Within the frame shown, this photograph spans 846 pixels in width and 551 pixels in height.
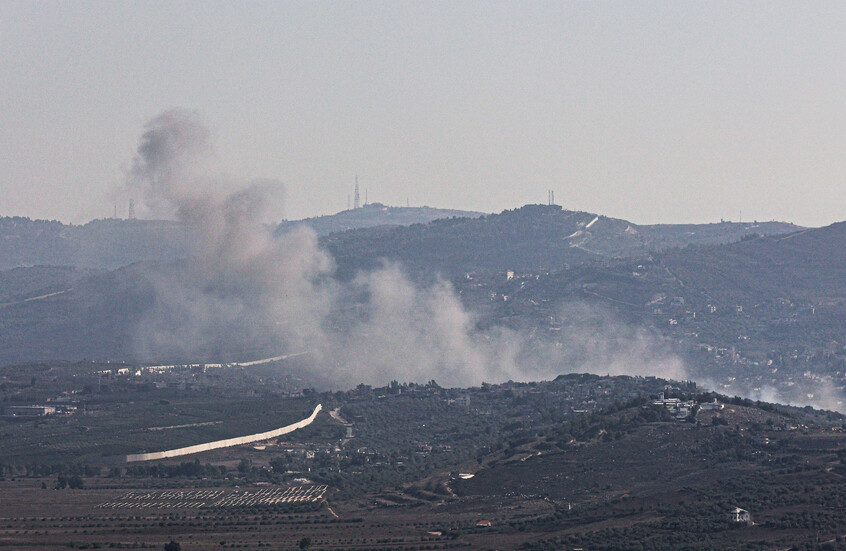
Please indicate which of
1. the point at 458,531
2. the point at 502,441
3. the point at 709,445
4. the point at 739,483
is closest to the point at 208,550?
the point at 458,531

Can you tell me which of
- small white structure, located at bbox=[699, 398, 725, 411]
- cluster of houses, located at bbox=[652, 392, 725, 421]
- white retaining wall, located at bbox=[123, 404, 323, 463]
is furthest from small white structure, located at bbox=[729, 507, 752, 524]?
white retaining wall, located at bbox=[123, 404, 323, 463]

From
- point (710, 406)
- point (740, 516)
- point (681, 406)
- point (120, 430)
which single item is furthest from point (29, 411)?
point (740, 516)

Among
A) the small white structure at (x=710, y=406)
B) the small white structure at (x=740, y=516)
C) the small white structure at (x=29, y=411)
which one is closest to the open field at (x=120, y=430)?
the small white structure at (x=29, y=411)

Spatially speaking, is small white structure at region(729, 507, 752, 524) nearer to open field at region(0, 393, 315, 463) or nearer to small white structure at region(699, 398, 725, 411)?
small white structure at region(699, 398, 725, 411)

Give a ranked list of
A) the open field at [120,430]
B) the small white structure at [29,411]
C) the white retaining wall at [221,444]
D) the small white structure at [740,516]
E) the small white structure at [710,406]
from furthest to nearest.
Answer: the small white structure at [29,411] < the open field at [120,430] < the white retaining wall at [221,444] < the small white structure at [710,406] < the small white structure at [740,516]

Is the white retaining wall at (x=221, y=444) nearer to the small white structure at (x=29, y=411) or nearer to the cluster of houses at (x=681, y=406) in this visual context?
the small white structure at (x=29, y=411)

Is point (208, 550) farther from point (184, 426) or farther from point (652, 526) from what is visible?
point (184, 426)
